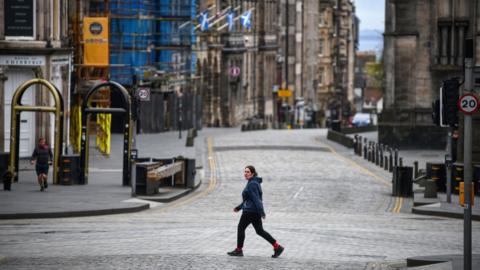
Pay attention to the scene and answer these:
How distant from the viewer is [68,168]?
4041cm

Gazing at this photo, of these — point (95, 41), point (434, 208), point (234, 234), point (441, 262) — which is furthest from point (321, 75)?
point (441, 262)

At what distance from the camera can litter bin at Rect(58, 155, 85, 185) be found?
40281 millimetres

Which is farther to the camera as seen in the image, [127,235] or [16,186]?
[16,186]

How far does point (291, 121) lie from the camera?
13575 centimetres

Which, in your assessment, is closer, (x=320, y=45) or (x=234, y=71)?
(x=234, y=71)

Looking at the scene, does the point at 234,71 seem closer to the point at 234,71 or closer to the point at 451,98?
the point at 234,71

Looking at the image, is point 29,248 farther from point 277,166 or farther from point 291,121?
point 291,121

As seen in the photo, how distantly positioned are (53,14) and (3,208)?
2127 cm

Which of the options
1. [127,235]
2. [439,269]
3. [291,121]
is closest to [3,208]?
[127,235]

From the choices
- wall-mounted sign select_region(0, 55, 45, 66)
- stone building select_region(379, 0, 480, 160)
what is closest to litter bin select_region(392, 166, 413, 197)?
wall-mounted sign select_region(0, 55, 45, 66)

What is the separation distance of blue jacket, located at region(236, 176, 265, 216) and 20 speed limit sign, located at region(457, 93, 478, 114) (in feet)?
12.9

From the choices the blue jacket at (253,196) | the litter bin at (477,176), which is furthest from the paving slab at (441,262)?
the litter bin at (477,176)

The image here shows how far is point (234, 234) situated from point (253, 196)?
3.93 metres

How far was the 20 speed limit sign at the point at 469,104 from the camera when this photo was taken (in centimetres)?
2019
